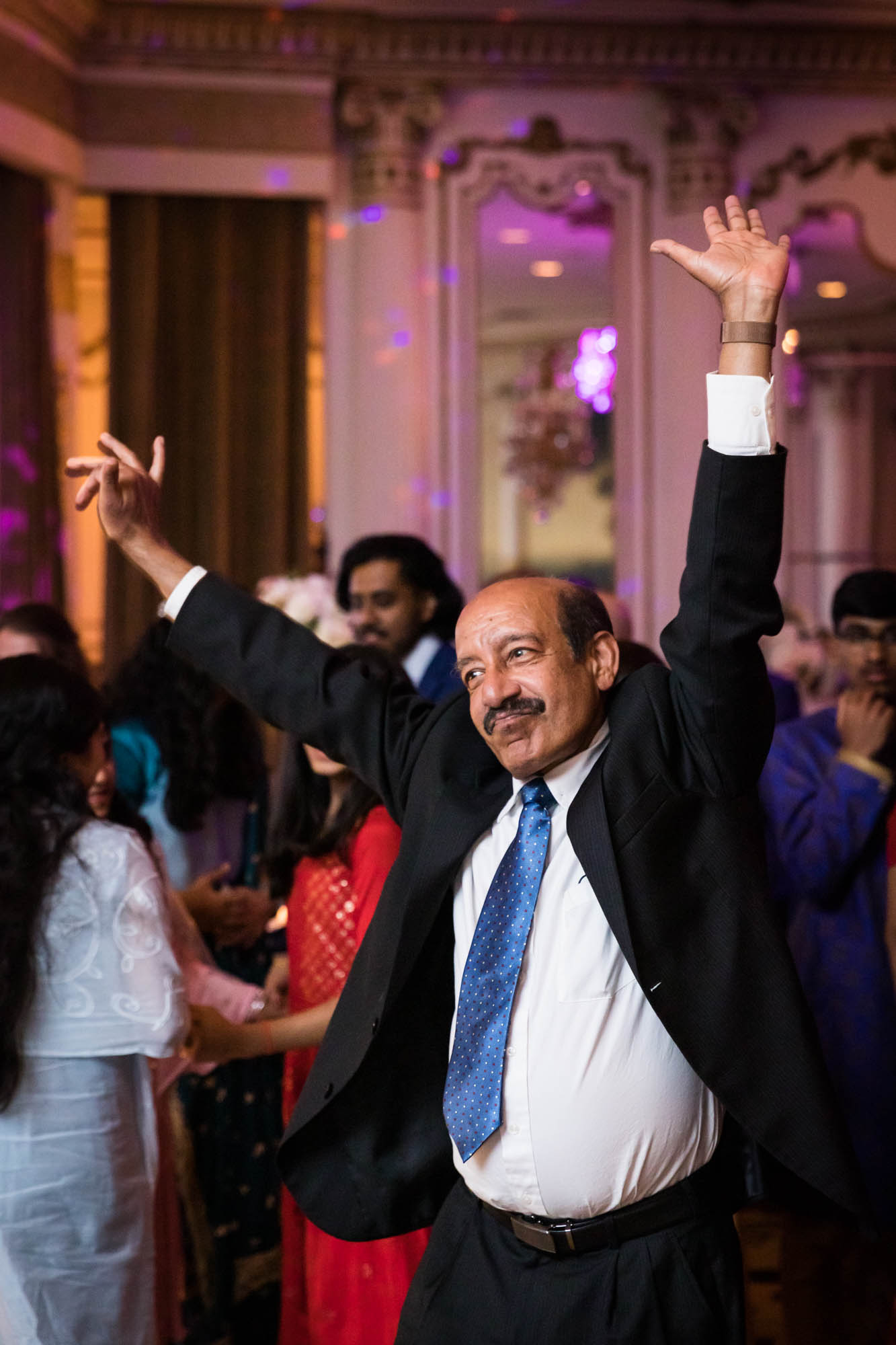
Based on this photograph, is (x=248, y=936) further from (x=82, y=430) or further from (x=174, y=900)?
(x=82, y=430)

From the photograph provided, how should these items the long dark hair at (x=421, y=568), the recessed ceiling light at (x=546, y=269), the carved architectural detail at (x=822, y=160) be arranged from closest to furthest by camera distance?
the long dark hair at (x=421, y=568) → the carved architectural detail at (x=822, y=160) → the recessed ceiling light at (x=546, y=269)

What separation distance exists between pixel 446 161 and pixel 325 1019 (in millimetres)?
4296

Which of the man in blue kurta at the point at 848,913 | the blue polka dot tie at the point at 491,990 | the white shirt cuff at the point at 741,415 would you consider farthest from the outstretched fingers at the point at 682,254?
the man in blue kurta at the point at 848,913

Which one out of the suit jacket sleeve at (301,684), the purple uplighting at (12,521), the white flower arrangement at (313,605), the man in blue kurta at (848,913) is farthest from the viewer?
the purple uplighting at (12,521)

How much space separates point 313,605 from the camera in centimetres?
341

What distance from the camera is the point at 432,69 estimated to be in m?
5.45

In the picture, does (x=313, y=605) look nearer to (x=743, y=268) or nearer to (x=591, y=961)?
(x=591, y=961)

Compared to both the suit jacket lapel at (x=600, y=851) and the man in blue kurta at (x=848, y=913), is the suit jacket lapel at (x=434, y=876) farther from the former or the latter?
the man in blue kurta at (x=848, y=913)

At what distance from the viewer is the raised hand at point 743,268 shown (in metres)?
1.42

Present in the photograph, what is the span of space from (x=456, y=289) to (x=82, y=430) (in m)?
1.58

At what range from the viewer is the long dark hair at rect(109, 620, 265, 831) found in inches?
121

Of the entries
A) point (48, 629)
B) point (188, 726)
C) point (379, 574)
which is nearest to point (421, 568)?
point (379, 574)

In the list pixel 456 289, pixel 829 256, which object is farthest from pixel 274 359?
pixel 829 256

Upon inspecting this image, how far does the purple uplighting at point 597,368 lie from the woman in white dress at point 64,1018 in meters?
4.16
